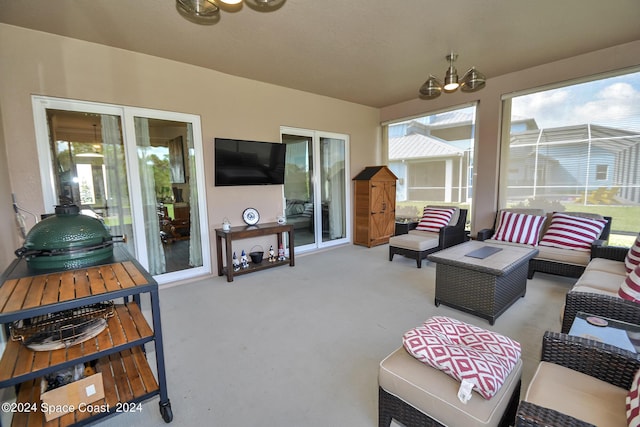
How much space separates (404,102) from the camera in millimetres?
5816

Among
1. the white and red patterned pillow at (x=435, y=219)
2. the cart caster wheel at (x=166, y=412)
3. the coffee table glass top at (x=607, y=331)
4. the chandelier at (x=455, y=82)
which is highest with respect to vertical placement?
the chandelier at (x=455, y=82)

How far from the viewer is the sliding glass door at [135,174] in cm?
306

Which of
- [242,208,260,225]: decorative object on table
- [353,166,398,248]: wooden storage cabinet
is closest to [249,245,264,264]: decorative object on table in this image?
[242,208,260,225]: decorative object on table

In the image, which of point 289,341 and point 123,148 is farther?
point 123,148

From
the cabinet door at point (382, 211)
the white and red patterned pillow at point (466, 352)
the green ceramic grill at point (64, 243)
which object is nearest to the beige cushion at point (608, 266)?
the white and red patterned pillow at point (466, 352)

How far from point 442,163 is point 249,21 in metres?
4.40

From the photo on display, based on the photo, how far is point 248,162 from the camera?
4.28m

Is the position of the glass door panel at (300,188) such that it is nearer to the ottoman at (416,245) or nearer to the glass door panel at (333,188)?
the glass door panel at (333,188)

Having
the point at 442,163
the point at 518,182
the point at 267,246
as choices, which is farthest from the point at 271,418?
the point at 442,163

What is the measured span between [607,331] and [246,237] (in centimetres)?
383

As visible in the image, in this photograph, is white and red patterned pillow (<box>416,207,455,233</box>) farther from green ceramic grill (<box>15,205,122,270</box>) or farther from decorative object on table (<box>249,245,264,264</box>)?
green ceramic grill (<box>15,205,122,270</box>)

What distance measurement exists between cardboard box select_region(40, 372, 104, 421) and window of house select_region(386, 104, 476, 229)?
5.42 m

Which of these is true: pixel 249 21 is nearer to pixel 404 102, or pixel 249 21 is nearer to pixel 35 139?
pixel 35 139

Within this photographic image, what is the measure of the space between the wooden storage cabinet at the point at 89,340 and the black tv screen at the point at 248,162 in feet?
8.10
